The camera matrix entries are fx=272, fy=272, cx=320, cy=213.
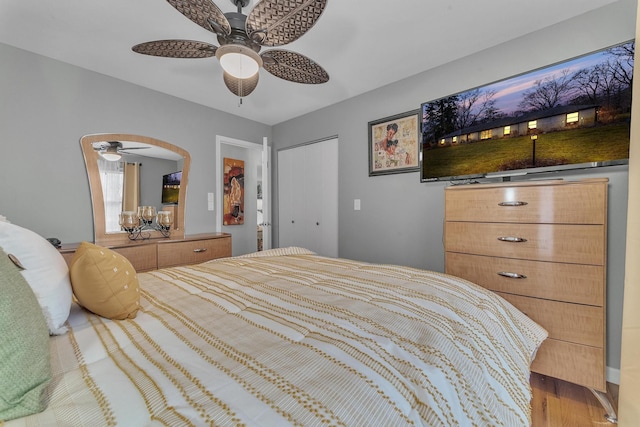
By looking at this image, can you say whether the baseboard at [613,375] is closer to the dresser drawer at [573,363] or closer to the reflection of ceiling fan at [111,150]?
the dresser drawer at [573,363]

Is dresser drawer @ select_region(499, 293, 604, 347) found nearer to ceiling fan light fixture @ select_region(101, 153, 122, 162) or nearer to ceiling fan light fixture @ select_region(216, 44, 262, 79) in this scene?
ceiling fan light fixture @ select_region(216, 44, 262, 79)

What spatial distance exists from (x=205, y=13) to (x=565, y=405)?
290 centimetres

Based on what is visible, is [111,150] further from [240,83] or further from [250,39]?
[250,39]

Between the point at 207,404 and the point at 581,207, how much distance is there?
198 centimetres

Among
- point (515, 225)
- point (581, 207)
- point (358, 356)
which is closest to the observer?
point (358, 356)

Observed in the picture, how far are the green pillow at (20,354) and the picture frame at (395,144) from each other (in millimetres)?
2637

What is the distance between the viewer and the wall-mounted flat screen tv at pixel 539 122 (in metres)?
1.59

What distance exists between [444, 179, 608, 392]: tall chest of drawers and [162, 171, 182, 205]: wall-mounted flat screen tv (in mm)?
2895

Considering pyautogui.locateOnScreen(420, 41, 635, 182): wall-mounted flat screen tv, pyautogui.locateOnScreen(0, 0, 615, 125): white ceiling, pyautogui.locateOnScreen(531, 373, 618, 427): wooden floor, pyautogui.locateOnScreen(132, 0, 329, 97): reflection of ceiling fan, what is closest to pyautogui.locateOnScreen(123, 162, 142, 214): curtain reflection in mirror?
pyautogui.locateOnScreen(0, 0, 615, 125): white ceiling

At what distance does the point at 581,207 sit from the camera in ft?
4.95

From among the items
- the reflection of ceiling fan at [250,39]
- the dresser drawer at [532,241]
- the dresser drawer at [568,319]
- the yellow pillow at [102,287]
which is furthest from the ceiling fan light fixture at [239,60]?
the dresser drawer at [568,319]

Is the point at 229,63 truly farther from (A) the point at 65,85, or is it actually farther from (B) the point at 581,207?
(B) the point at 581,207

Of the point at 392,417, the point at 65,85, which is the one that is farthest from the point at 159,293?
the point at 65,85

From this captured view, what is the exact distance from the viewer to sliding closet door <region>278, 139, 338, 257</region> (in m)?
3.34
